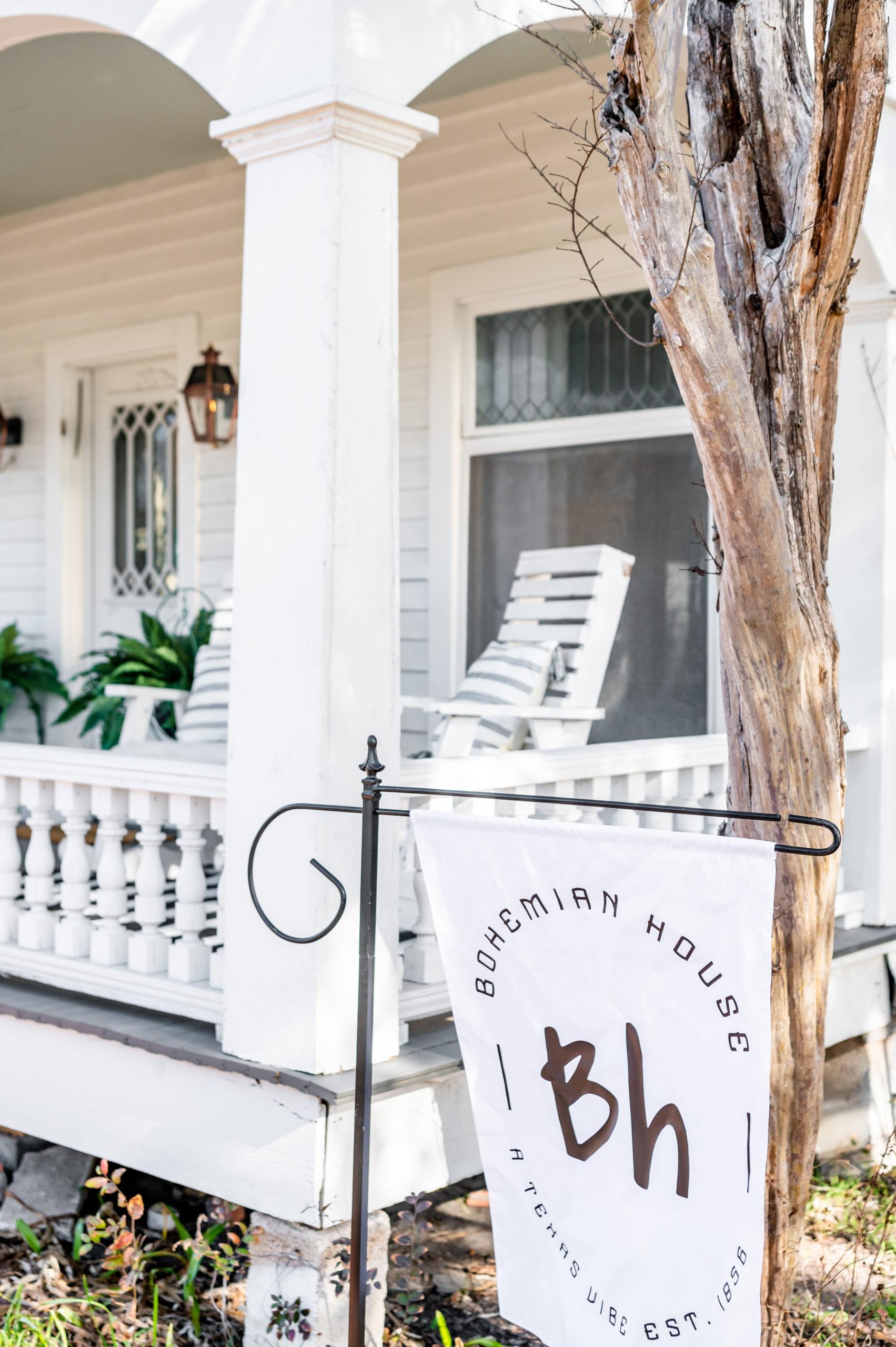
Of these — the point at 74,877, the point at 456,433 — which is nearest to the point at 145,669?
the point at 456,433

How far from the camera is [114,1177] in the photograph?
259 cm

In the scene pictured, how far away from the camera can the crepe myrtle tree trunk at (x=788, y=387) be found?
2102 mm

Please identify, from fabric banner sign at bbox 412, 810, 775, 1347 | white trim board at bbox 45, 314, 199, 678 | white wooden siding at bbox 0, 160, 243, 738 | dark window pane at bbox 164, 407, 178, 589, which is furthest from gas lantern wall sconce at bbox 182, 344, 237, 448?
fabric banner sign at bbox 412, 810, 775, 1347

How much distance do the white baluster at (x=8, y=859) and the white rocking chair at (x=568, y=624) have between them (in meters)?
1.15

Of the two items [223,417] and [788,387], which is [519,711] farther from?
[223,417]

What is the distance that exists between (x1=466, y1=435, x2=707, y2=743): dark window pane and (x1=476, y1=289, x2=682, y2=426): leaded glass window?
156mm

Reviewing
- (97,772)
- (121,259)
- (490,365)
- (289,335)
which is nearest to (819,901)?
(289,335)

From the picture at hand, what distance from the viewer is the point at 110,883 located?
2.96 meters

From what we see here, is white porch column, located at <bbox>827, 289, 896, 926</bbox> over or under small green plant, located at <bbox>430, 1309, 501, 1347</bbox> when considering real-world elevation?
over

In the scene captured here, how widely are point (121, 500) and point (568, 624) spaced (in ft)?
9.00

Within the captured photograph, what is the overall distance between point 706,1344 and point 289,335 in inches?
71.2

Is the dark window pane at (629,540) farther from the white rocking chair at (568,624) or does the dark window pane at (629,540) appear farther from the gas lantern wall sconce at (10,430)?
the gas lantern wall sconce at (10,430)

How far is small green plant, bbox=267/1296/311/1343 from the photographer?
2406 mm

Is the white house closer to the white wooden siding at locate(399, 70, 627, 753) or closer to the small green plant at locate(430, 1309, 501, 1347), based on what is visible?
the white wooden siding at locate(399, 70, 627, 753)
